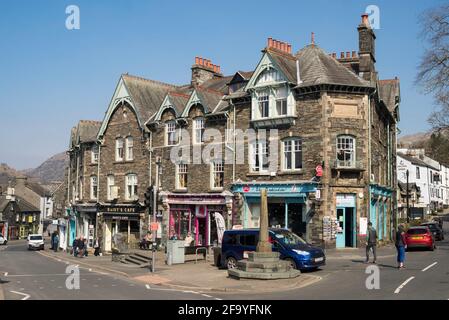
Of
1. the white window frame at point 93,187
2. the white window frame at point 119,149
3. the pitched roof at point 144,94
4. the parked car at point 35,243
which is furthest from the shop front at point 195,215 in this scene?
the parked car at point 35,243

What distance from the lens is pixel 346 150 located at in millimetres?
29484

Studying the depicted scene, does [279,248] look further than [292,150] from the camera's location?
No

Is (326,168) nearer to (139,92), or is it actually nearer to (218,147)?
(218,147)

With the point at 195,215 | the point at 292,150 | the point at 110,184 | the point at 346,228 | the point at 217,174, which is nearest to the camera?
the point at 346,228

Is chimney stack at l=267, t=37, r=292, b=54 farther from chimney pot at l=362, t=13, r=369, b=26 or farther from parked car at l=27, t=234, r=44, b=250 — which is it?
parked car at l=27, t=234, r=44, b=250

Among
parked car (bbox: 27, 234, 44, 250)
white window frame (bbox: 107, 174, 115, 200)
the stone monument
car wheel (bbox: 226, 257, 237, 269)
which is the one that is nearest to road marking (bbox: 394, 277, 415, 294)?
the stone monument

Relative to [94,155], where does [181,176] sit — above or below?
below

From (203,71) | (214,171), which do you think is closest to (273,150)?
(214,171)

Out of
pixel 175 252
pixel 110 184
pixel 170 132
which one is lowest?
pixel 175 252

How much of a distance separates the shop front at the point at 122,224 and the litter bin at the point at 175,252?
40.8 ft

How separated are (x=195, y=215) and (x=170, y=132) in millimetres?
6620

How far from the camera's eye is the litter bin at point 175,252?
2564cm

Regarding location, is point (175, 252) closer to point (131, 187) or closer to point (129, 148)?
point (131, 187)
